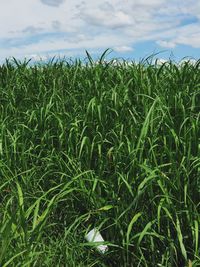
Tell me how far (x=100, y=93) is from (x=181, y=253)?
1.78 m

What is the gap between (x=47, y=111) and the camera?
381 centimetres

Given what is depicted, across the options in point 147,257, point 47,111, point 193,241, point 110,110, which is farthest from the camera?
point 47,111

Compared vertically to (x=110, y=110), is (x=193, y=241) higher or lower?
lower

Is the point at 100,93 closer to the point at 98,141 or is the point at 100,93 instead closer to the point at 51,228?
the point at 98,141

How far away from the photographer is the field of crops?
2453mm

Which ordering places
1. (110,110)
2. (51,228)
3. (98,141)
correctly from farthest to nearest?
1. (110,110)
2. (98,141)
3. (51,228)

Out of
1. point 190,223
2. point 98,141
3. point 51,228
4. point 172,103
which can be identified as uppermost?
point 172,103

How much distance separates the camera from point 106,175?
307 cm

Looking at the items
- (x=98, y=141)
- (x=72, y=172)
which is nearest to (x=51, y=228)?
(x=72, y=172)

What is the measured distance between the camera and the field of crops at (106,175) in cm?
245

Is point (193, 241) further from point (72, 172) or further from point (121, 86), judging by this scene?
point (121, 86)

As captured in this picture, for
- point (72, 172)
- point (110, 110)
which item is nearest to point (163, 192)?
point (72, 172)

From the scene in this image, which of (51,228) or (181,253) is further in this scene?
(51,228)

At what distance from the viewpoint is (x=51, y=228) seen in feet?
9.89
